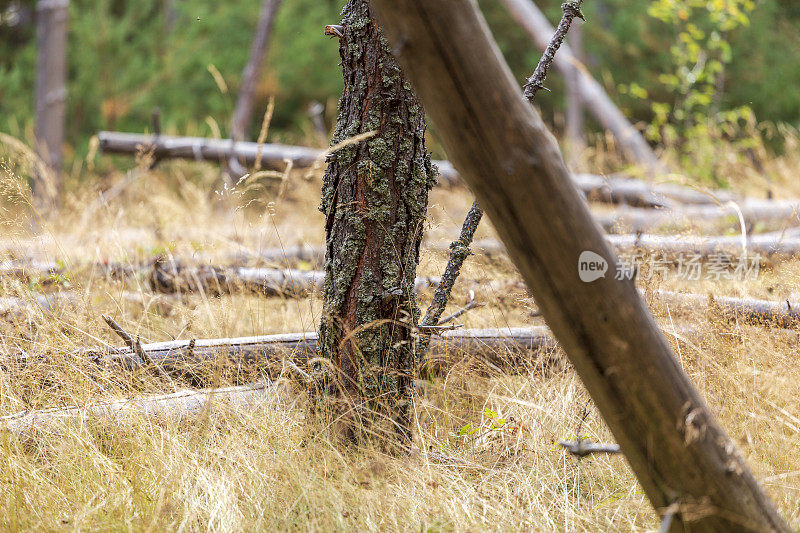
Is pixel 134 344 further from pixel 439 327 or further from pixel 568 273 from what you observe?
pixel 568 273

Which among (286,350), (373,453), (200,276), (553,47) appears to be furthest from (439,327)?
(200,276)

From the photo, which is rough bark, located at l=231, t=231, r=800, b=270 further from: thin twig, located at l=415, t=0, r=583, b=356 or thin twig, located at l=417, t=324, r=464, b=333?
thin twig, located at l=417, t=324, r=464, b=333

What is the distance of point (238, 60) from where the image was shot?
35.2ft

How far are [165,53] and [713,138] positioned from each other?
829cm

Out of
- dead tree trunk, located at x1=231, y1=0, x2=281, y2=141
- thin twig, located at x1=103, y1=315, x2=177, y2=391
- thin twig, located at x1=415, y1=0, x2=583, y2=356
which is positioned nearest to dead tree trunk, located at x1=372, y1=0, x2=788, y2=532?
thin twig, located at x1=415, y1=0, x2=583, y2=356

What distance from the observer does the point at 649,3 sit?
39.2 ft

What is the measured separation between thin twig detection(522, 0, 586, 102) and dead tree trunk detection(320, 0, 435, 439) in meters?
0.46

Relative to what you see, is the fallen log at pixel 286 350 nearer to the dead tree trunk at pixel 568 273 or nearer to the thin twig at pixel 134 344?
the thin twig at pixel 134 344

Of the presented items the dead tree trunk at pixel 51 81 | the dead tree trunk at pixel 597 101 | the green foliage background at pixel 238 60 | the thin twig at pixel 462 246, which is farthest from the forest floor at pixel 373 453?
the green foliage background at pixel 238 60

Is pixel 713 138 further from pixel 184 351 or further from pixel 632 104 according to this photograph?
pixel 184 351

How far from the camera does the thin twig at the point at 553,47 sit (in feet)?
6.79

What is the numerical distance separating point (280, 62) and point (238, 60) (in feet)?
2.27

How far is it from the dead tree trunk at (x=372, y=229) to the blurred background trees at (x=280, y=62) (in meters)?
6.45

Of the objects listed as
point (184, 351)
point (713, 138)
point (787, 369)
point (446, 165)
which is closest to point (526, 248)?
point (787, 369)
